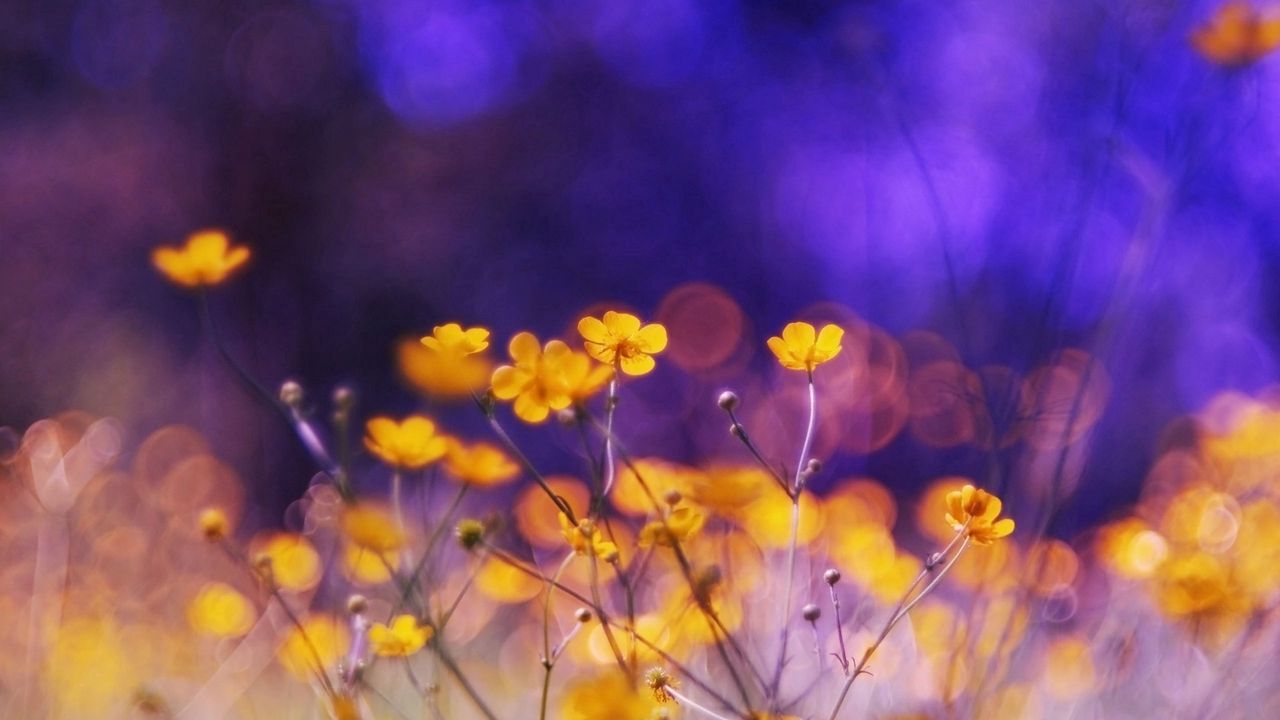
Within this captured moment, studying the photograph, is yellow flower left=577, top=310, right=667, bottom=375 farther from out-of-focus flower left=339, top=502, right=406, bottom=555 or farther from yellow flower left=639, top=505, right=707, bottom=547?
out-of-focus flower left=339, top=502, right=406, bottom=555

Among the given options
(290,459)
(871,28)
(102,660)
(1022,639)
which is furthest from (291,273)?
(1022,639)

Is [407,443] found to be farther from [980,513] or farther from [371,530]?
[980,513]

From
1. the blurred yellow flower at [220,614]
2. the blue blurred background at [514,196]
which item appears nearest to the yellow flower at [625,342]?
the blurred yellow flower at [220,614]

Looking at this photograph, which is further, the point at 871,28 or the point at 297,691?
the point at 297,691

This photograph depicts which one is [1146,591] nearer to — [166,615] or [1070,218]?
[1070,218]

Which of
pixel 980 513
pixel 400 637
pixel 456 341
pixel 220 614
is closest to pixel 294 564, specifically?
pixel 220 614

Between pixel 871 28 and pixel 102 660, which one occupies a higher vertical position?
pixel 871 28

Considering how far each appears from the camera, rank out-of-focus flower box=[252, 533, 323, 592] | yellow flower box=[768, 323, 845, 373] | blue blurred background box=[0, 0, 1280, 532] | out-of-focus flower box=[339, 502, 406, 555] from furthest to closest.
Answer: blue blurred background box=[0, 0, 1280, 532] → out-of-focus flower box=[252, 533, 323, 592] → yellow flower box=[768, 323, 845, 373] → out-of-focus flower box=[339, 502, 406, 555]

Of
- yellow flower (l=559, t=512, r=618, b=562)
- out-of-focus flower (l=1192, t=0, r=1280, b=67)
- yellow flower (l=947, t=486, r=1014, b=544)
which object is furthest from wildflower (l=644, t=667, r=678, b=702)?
out-of-focus flower (l=1192, t=0, r=1280, b=67)
